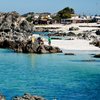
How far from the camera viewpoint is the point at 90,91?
111 feet

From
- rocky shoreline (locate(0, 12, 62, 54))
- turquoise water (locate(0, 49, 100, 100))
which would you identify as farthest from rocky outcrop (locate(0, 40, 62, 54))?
turquoise water (locate(0, 49, 100, 100))

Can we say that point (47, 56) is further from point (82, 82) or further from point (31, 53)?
point (82, 82)

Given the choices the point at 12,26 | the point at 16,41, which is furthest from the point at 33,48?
the point at 12,26

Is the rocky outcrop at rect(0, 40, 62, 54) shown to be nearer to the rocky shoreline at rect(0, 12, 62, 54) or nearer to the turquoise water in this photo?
the rocky shoreline at rect(0, 12, 62, 54)

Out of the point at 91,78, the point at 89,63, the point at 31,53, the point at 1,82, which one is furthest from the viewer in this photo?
the point at 31,53

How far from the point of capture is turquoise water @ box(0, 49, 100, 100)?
32719 mm

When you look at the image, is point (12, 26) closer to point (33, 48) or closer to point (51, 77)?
point (33, 48)

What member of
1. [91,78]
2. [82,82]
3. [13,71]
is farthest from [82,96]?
[13,71]

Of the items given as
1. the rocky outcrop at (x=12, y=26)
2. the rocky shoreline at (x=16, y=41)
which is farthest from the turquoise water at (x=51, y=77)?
the rocky outcrop at (x=12, y=26)

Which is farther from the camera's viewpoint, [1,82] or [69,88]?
[1,82]

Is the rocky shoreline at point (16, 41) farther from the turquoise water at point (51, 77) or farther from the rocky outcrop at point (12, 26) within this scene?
the turquoise water at point (51, 77)

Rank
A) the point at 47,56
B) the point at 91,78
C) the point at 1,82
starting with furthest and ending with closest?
1. the point at 47,56
2. the point at 91,78
3. the point at 1,82

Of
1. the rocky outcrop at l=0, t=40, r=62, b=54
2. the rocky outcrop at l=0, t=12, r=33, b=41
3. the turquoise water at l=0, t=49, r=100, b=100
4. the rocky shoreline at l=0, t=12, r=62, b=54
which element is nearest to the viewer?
the turquoise water at l=0, t=49, r=100, b=100

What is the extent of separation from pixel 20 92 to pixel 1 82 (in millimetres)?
5189
